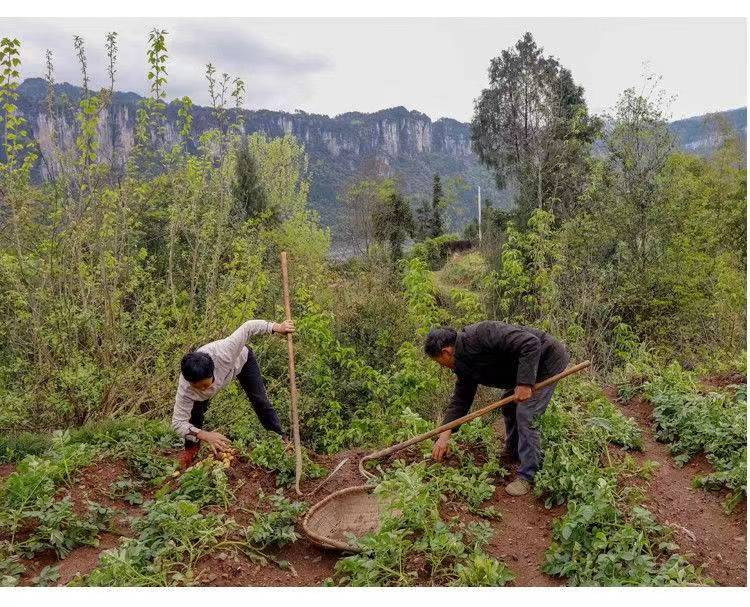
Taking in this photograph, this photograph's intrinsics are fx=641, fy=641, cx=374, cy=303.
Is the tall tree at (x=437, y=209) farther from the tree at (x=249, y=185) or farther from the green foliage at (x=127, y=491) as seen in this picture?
the green foliage at (x=127, y=491)

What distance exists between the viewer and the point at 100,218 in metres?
6.52

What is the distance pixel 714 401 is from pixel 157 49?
224 inches

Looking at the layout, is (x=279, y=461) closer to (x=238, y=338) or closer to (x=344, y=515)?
(x=344, y=515)

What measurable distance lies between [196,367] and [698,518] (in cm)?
343

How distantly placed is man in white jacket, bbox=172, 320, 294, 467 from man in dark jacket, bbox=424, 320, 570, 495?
132 cm

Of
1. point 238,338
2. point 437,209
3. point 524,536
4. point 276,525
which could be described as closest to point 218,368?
point 238,338

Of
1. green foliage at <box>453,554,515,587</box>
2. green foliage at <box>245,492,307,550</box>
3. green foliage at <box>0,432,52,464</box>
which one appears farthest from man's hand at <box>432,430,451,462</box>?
green foliage at <box>0,432,52,464</box>

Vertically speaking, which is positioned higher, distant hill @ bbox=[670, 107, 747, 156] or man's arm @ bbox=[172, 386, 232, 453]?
distant hill @ bbox=[670, 107, 747, 156]

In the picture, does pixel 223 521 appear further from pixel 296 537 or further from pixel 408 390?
pixel 408 390

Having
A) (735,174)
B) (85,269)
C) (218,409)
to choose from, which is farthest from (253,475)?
(735,174)

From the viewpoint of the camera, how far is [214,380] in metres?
4.92

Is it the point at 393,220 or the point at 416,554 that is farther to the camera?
the point at 393,220

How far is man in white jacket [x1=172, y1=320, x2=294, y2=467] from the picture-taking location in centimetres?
450

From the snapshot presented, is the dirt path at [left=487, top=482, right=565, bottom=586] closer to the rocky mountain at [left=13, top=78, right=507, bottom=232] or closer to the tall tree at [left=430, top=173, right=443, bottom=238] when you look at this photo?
the tall tree at [left=430, top=173, right=443, bottom=238]
